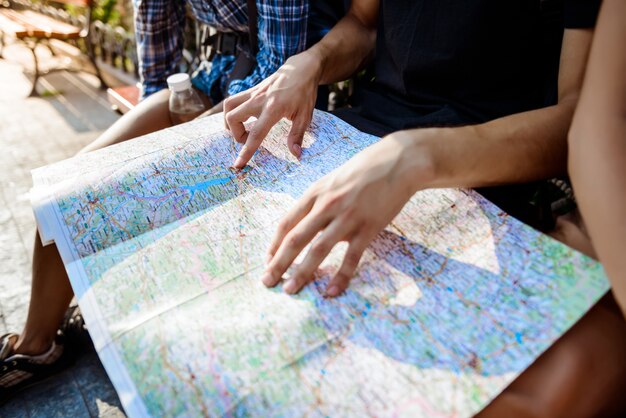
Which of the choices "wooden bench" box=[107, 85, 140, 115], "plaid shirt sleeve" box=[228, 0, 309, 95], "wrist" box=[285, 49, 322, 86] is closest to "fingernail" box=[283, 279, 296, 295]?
"wrist" box=[285, 49, 322, 86]

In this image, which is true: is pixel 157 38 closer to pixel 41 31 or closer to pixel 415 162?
pixel 415 162

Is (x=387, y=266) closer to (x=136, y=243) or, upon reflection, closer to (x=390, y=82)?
(x=136, y=243)

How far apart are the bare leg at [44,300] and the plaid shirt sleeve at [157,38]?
1259 mm

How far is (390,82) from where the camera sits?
64.2 inches

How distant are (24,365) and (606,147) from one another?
200 cm

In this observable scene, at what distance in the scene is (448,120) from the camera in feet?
4.67

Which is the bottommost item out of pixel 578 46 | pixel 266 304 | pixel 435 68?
pixel 266 304

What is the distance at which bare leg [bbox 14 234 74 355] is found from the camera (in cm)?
166

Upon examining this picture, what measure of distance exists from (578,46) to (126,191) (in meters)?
1.22

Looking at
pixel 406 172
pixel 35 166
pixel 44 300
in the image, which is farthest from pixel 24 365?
pixel 35 166

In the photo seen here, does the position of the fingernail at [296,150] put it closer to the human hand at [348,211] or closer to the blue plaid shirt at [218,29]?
the human hand at [348,211]

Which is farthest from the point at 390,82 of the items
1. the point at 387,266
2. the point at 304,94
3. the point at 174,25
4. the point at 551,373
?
the point at 174,25

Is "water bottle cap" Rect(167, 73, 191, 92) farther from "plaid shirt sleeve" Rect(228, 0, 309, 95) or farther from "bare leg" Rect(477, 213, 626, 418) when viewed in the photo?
"bare leg" Rect(477, 213, 626, 418)

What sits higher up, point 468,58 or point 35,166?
point 468,58
